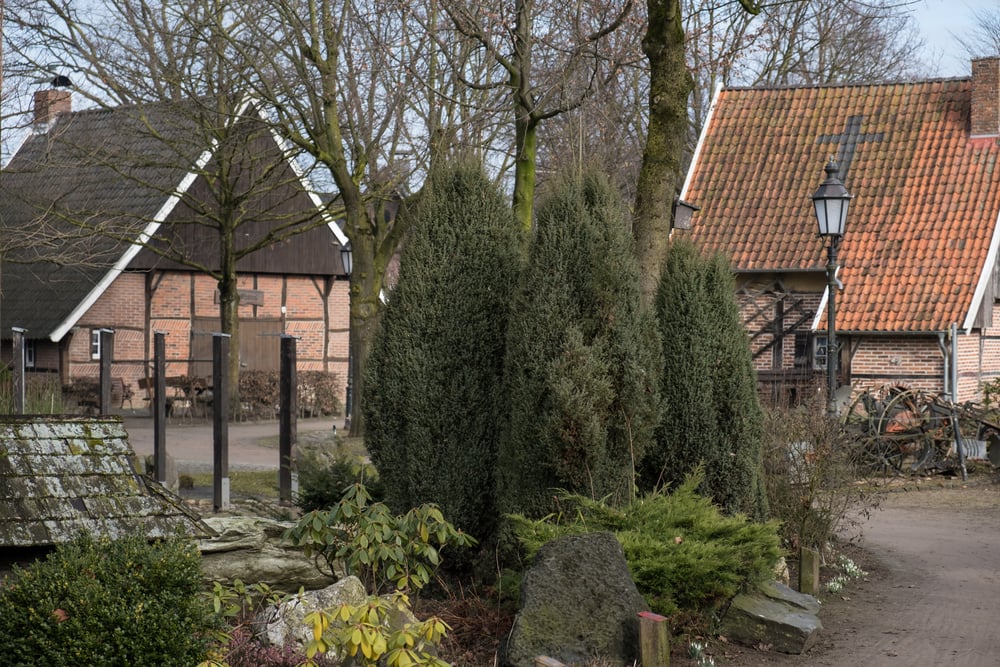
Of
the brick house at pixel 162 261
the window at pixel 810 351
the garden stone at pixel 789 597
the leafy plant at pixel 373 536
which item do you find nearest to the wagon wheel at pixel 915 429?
the window at pixel 810 351

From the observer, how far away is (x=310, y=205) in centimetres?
2814

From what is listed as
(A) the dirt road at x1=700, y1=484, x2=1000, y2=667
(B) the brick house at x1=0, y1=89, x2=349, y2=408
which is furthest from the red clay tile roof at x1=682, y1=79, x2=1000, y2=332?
(B) the brick house at x1=0, y1=89, x2=349, y2=408

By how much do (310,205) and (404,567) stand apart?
21.8 meters

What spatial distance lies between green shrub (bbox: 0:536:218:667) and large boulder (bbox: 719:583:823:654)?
3395 mm

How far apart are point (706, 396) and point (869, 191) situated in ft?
52.1

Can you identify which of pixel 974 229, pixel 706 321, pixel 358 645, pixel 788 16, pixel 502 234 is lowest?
pixel 358 645

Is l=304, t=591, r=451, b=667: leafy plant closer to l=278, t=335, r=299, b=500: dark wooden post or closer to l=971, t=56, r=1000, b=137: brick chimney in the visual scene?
l=278, t=335, r=299, b=500: dark wooden post

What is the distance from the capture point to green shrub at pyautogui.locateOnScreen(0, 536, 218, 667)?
509cm

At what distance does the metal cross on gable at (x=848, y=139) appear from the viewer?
934 inches

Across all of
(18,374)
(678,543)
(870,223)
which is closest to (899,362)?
(870,223)

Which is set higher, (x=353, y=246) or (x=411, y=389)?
(x=353, y=246)

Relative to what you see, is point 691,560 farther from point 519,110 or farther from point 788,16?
point 788,16

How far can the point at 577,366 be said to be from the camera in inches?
293

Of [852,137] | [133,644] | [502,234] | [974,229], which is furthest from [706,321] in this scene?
[852,137]
